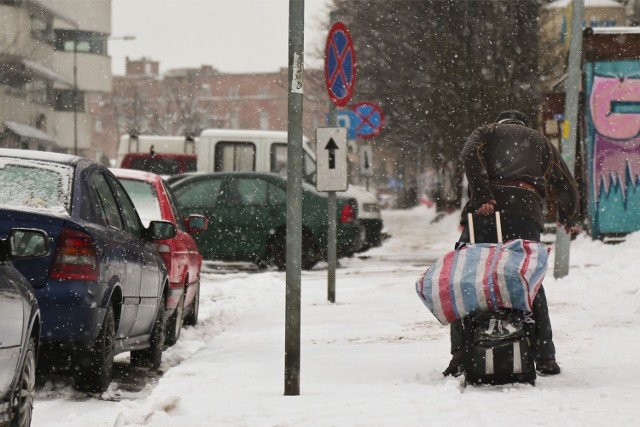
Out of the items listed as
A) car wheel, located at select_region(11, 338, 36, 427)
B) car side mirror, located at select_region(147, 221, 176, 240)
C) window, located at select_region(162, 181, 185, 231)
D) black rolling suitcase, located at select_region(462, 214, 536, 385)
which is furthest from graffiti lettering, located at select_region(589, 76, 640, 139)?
car wheel, located at select_region(11, 338, 36, 427)

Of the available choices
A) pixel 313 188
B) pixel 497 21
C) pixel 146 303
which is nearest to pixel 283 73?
pixel 497 21

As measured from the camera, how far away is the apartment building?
63.4m

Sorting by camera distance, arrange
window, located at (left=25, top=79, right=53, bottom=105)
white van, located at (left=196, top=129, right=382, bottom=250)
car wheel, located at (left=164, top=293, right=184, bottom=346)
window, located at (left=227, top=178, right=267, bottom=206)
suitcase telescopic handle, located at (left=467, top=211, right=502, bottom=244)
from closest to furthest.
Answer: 1. suitcase telescopic handle, located at (left=467, top=211, right=502, bottom=244)
2. car wheel, located at (left=164, top=293, right=184, bottom=346)
3. window, located at (left=227, top=178, right=267, bottom=206)
4. white van, located at (left=196, top=129, right=382, bottom=250)
5. window, located at (left=25, top=79, right=53, bottom=105)

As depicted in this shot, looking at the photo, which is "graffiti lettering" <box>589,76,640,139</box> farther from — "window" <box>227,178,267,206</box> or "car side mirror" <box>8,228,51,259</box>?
"car side mirror" <box>8,228,51,259</box>

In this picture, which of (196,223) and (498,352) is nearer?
(498,352)

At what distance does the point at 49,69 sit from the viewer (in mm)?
72125

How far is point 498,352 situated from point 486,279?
40 centimetres

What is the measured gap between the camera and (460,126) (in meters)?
38.1

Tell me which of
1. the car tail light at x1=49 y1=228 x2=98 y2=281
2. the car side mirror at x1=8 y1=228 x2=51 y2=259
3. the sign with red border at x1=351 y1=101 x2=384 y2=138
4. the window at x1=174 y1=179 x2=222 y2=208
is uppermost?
the sign with red border at x1=351 y1=101 x2=384 y2=138

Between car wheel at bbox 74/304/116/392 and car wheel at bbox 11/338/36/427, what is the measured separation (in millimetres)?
1635

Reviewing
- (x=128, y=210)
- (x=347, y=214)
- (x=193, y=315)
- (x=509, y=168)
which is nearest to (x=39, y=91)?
(x=347, y=214)

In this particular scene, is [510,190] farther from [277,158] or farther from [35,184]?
[277,158]

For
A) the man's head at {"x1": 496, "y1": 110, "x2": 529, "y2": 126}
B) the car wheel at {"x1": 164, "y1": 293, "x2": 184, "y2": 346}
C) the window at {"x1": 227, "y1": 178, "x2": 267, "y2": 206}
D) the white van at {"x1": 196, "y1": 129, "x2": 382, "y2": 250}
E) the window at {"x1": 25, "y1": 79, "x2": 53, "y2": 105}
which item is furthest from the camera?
the window at {"x1": 25, "y1": 79, "x2": 53, "y2": 105}

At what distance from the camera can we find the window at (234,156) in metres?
23.7
